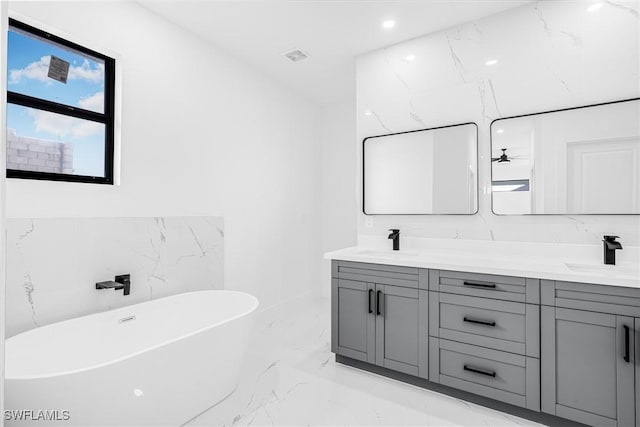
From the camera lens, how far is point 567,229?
2.25 m

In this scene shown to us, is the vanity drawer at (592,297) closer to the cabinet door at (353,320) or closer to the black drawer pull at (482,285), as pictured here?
the black drawer pull at (482,285)

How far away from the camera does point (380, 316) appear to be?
2.42m

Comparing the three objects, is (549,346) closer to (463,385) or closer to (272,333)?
(463,385)

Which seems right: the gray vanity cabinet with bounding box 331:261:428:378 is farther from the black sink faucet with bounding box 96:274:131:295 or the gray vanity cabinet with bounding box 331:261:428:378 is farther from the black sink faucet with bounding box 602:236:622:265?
the black sink faucet with bounding box 96:274:131:295

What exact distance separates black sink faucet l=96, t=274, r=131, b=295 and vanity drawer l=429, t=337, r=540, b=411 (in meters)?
2.12

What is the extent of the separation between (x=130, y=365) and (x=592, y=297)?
2353mm

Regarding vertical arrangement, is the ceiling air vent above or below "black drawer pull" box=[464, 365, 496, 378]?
above

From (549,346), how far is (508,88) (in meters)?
1.80

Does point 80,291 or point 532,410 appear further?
point 80,291

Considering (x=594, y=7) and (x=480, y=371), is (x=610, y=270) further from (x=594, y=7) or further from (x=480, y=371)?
(x=594, y=7)

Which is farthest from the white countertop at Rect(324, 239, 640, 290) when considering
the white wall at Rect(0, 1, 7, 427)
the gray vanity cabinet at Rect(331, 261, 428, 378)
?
the white wall at Rect(0, 1, 7, 427)

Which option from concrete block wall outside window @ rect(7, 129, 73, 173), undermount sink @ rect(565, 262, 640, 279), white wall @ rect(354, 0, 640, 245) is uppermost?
white wall @ rect(354, 0, 640, 245)

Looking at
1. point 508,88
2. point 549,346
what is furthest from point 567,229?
point 508,88

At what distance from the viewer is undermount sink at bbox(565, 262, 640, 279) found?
1729 mm
